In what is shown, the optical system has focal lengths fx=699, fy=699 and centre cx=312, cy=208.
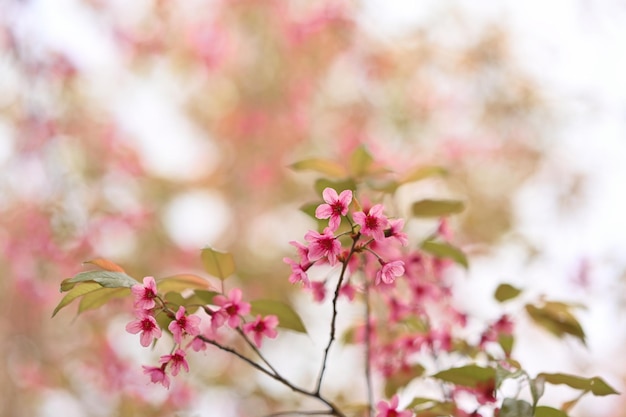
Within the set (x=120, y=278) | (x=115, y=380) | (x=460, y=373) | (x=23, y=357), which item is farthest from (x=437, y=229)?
(x=23, y=357)

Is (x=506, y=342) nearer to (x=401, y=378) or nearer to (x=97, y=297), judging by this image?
(x=401, y=378)

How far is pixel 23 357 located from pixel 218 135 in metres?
1.40

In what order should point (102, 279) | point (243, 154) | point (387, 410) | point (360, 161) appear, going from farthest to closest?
point (243, 154) → point (360, 161) → point (387, 410) → point (102, 279)

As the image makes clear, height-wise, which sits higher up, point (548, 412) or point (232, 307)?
point (232, 307)

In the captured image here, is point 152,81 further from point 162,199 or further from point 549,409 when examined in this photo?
point 549,409

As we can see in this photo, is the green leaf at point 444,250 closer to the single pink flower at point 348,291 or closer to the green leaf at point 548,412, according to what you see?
the single pink flower at point 348,291

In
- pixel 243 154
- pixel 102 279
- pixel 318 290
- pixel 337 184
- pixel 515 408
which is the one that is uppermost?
pixel 243 154

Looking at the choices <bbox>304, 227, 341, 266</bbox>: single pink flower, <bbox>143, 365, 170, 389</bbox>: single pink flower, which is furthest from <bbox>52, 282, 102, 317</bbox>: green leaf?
<bbox>304, 227, 341, 266</bbox>: single pink flower

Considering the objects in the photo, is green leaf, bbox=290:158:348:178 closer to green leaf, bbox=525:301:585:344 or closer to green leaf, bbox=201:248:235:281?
green leaf, bbox=201:248:235:281

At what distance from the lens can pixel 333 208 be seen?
74 cm

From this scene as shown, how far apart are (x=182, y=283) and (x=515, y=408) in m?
0.39

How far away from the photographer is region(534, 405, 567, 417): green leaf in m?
0.72

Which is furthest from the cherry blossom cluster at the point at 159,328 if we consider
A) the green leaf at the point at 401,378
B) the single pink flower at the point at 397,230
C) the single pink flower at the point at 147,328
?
the green leaf at the point at 401,378

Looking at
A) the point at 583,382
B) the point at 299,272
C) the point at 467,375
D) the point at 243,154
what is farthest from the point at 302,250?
the point at 243,154
